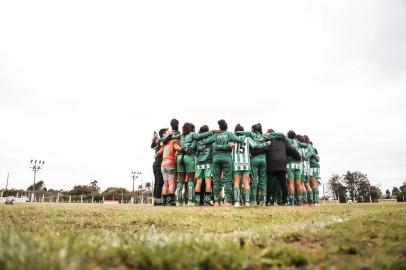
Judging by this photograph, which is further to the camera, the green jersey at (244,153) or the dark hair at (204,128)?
the dark hair at (204,128)

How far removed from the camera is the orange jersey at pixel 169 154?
11.4 m

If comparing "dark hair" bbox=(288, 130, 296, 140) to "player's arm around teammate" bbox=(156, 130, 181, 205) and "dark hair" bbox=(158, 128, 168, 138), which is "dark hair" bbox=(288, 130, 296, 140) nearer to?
"player's arm around teammate" bbox=(156, 130, 181, 205)

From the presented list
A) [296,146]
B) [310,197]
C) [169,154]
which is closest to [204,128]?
[169,154]

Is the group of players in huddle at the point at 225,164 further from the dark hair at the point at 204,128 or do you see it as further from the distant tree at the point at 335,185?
the distant tree at the point at 335,185

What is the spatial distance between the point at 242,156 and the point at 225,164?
694 millimetres

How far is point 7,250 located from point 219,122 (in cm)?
892

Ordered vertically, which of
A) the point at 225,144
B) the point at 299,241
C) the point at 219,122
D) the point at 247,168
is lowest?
the point at 299,241

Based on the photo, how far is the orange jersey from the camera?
1140 cm

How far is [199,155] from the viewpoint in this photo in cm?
1169

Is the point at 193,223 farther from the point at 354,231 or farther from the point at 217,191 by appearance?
the point at 217,191

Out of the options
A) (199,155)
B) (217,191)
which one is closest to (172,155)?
(199,155)

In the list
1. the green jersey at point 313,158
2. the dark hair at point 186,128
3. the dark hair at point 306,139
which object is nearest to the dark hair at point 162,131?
the dark hair at point 186,128

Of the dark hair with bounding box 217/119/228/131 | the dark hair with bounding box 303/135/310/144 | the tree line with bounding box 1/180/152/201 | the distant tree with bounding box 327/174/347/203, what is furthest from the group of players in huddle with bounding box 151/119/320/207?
the distant tree with bounding box 327/174/347/203

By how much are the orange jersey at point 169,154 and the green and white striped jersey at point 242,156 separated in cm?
209
